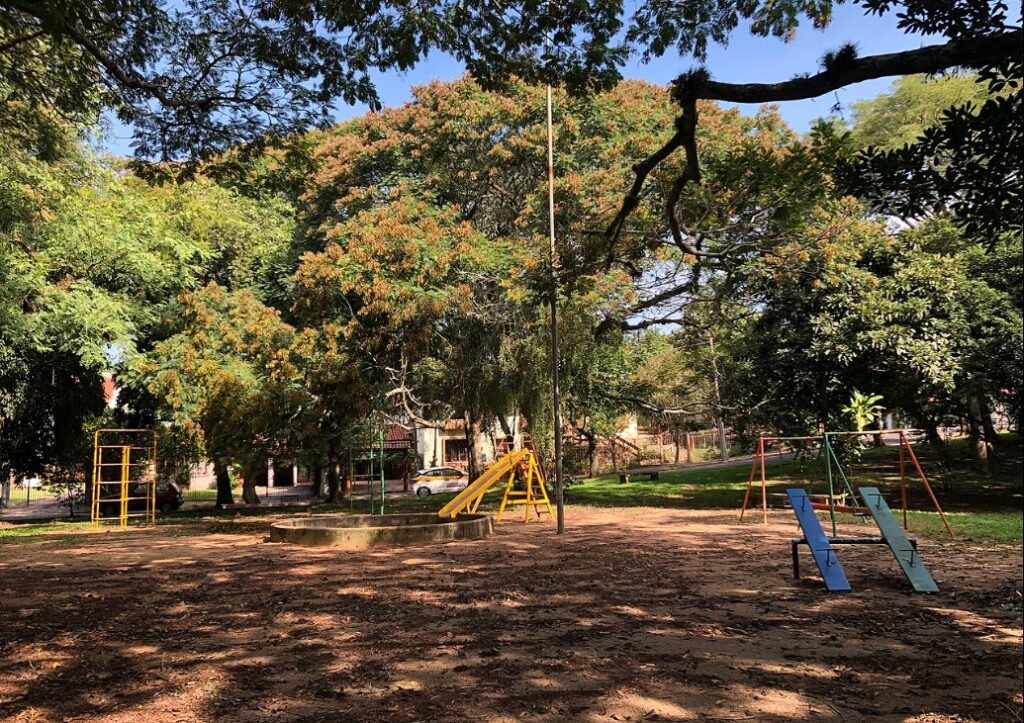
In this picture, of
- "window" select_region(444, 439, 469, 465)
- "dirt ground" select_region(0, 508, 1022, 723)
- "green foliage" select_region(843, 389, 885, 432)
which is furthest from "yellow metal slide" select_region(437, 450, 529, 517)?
"window" select_region(444, 439, 469, 465)

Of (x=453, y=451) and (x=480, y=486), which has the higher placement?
(x=453, y=451)

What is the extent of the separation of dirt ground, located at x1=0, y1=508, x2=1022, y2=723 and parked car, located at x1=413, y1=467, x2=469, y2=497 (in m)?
21.0

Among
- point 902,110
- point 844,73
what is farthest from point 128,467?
point 902,110

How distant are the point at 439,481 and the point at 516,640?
84.8 feet

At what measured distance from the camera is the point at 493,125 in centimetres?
1812

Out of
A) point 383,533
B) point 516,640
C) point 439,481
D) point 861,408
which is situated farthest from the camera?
point 439,481

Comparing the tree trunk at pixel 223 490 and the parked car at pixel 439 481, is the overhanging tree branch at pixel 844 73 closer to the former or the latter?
the tree trunk at pixel 223 490

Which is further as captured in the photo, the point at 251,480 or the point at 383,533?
the point at 251,480

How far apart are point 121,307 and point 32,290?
1740 millimetres

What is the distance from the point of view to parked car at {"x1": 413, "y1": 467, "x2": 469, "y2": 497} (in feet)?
99.2

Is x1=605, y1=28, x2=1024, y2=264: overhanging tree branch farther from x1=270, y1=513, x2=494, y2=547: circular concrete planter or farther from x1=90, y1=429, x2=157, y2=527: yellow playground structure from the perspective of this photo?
x1=90, y1=429, x2=157, y2=527: yellow playground structure

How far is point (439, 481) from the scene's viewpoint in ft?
100

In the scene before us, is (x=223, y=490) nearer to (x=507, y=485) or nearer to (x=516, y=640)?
(x=507, y=485)

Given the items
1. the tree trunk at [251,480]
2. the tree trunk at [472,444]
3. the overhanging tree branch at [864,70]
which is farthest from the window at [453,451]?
the overhanging tree branch at [864,70]
